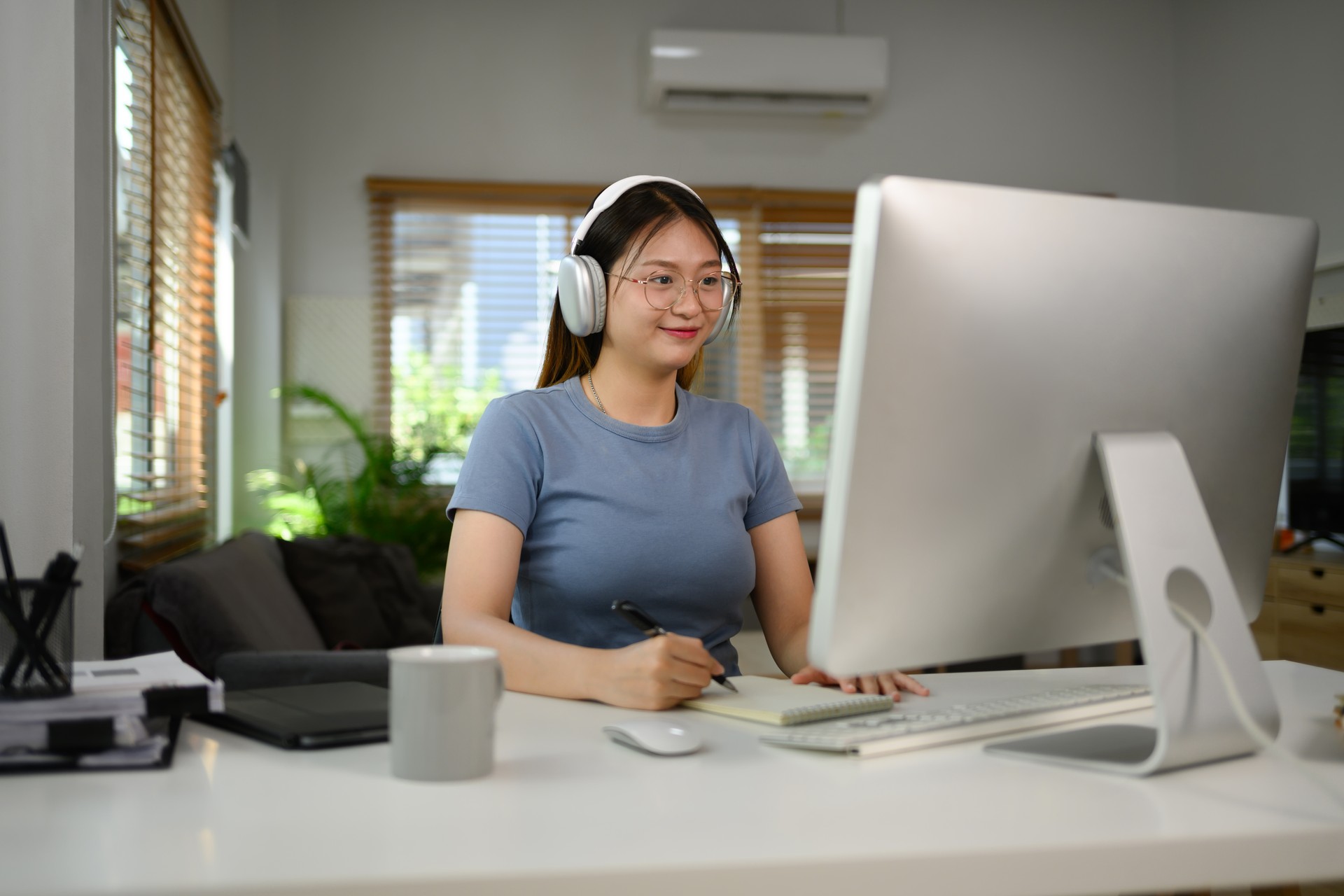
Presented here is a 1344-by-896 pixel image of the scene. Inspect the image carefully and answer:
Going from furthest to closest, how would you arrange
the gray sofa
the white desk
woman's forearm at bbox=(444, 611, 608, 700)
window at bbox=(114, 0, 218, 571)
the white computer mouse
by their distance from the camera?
window at bbox=(114, 0, 218, 571) < the gray sofa < woman's forearm at bbox=(444, 611, 608, 700) < the white computer mouse < the white desk

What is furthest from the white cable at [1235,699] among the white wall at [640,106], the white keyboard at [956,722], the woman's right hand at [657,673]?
the white wall at [640,106]

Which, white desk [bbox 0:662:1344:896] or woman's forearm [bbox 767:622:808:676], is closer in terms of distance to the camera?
white desk [bbox 0:662:1344:896]

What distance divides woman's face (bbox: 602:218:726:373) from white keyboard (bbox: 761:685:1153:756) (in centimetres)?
63

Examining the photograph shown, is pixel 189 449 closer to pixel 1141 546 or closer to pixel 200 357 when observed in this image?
pixel 200 357

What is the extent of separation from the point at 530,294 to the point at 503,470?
347cm

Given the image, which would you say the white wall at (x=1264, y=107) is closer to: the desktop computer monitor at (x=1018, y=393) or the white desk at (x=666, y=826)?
the desktop computer monitor at (x=1018, y=393)

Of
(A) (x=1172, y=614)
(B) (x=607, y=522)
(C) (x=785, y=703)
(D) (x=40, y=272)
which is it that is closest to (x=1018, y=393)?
(A) (x=1172, y=614)

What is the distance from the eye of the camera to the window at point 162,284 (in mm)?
2504

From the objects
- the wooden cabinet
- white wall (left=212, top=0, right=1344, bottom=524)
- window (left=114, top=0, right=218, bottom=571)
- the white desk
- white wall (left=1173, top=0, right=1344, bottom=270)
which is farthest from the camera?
white wall (left=212, top=0, right=1344, bottom=524)

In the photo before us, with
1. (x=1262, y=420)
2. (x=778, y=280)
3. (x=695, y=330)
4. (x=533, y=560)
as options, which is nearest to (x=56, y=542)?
(x=533, y=560)

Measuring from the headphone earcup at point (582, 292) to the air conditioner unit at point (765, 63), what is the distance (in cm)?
317

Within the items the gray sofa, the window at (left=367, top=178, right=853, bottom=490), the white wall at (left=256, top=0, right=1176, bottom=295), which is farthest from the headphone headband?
the white wall at (left=256, top=0, right=1176, bottom=295)

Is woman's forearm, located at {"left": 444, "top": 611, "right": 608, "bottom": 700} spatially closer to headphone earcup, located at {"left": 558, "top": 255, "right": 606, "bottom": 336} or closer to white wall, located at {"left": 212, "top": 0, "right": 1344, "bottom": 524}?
headphone earcup, located at {"left": 558, "top": 255, "right": 606, "bottom": 336}

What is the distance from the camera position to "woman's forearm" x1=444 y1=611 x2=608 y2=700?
1067 mm
